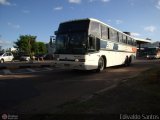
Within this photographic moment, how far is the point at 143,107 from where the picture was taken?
6559 mm

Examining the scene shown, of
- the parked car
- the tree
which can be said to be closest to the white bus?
the parked car

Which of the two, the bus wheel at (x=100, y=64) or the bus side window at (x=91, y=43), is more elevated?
the bus side window at (x=91, y=43)

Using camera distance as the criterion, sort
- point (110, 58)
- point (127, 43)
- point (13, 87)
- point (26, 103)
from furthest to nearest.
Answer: point (127, 43) < point (110, 58) < point (13, 87) < point (26, 103)

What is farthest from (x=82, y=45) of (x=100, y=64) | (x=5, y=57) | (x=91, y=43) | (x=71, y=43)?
(x=5, y=57)

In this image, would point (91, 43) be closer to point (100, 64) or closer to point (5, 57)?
point (100, 64)

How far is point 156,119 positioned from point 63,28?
39.9 feet

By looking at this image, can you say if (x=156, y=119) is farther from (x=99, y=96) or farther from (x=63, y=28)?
(x=63, y=28)

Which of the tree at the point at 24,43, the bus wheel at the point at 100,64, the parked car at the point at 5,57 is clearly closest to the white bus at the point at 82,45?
the bus wheel at the point at 100,64

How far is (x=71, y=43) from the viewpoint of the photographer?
52.9 feet

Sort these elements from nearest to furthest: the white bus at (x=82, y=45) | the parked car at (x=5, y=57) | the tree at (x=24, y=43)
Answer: the white bus at (x=82, y=45)
the parked car at (x=5, y=57)
the tree at (x=24, y=43)

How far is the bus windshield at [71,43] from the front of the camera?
15.8 meters

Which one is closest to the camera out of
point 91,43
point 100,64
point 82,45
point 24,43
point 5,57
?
point 82,45

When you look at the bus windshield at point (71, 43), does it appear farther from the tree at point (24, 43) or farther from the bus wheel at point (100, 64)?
the tree at point (24, 43)

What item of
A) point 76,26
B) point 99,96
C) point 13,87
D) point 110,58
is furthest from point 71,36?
A: point 99,96
